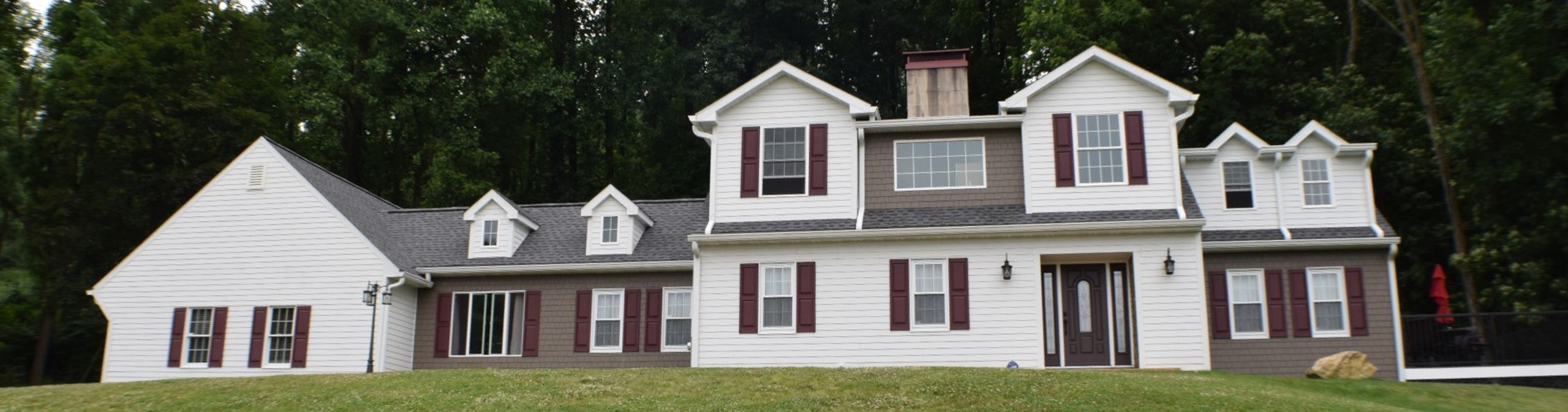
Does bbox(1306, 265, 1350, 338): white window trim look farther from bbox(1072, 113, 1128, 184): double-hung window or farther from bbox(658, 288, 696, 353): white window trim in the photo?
bbox(658, 288, 696, 353): white window trim

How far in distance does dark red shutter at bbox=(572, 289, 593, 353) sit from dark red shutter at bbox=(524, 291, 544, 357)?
0.83 meters

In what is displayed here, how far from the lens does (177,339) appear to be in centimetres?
2698

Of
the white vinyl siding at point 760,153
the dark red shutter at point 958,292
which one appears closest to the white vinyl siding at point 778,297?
the white vinyl siding at point 760,153

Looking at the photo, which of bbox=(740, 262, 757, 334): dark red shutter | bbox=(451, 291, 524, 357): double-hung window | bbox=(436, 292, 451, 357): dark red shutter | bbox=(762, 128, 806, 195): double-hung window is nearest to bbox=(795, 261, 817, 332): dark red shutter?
bbox=(740, 262, 757, 334): dark red shutter

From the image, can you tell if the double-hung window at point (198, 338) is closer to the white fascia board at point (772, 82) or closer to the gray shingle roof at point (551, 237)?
the gray shingle roof at point (551, 237)

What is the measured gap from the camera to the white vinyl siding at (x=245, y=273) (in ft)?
87.0

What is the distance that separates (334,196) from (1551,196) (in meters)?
26.0

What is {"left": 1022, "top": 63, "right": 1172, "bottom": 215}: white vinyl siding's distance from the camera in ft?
79.1

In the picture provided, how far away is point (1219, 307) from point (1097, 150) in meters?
3.78

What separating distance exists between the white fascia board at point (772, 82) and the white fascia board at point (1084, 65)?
2.75 metres

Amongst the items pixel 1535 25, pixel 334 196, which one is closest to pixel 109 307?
pixel 334 196

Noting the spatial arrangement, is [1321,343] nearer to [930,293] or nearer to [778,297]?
[930,293]

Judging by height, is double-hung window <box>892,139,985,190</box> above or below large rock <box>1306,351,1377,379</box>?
above

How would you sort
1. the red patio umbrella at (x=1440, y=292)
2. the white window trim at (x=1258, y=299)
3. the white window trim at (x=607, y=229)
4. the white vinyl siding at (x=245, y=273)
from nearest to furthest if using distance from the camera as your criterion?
the white window trim at (x=1258, y=299), the red patio umbrella at (x=1440, y=292), the white vinyl siding at (x=245, y=273), the white window trim at (x=607, y=229)
